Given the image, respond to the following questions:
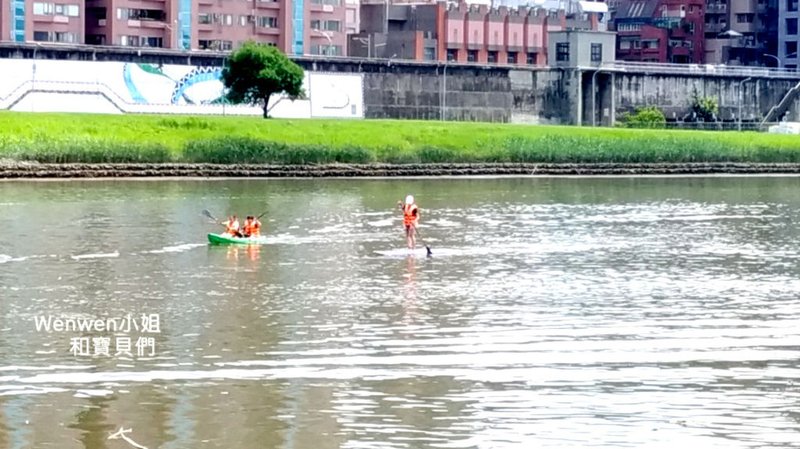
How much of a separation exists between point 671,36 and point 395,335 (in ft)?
457

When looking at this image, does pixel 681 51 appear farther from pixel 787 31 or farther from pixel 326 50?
pixel 326 50

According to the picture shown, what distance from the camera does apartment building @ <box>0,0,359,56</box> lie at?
116875 mm

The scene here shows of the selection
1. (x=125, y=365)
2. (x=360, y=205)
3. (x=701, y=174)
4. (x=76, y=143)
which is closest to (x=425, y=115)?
(x=701, y=174)

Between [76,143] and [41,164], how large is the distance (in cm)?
312

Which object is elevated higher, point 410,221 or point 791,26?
point 791,26

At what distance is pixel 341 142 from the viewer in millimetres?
85250

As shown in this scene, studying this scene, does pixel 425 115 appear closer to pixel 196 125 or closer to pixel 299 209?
pixel 196 125

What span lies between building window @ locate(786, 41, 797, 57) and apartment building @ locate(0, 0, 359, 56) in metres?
46.2

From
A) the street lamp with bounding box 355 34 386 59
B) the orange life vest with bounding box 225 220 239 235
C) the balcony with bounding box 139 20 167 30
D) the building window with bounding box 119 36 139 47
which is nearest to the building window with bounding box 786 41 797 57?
the street lamp with bounding box 355 34 386 59

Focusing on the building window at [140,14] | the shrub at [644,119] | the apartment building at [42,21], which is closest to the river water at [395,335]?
the shrub at [644,119]

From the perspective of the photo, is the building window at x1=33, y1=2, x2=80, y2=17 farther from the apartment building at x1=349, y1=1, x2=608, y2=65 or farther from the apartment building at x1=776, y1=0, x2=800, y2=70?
the apartment building at x1=776, y1=0, x2=800, y2=70

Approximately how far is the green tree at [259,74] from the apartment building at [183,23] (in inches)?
1056

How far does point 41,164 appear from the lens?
241ft

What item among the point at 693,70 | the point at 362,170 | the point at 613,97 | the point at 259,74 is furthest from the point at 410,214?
the point at 693,70
